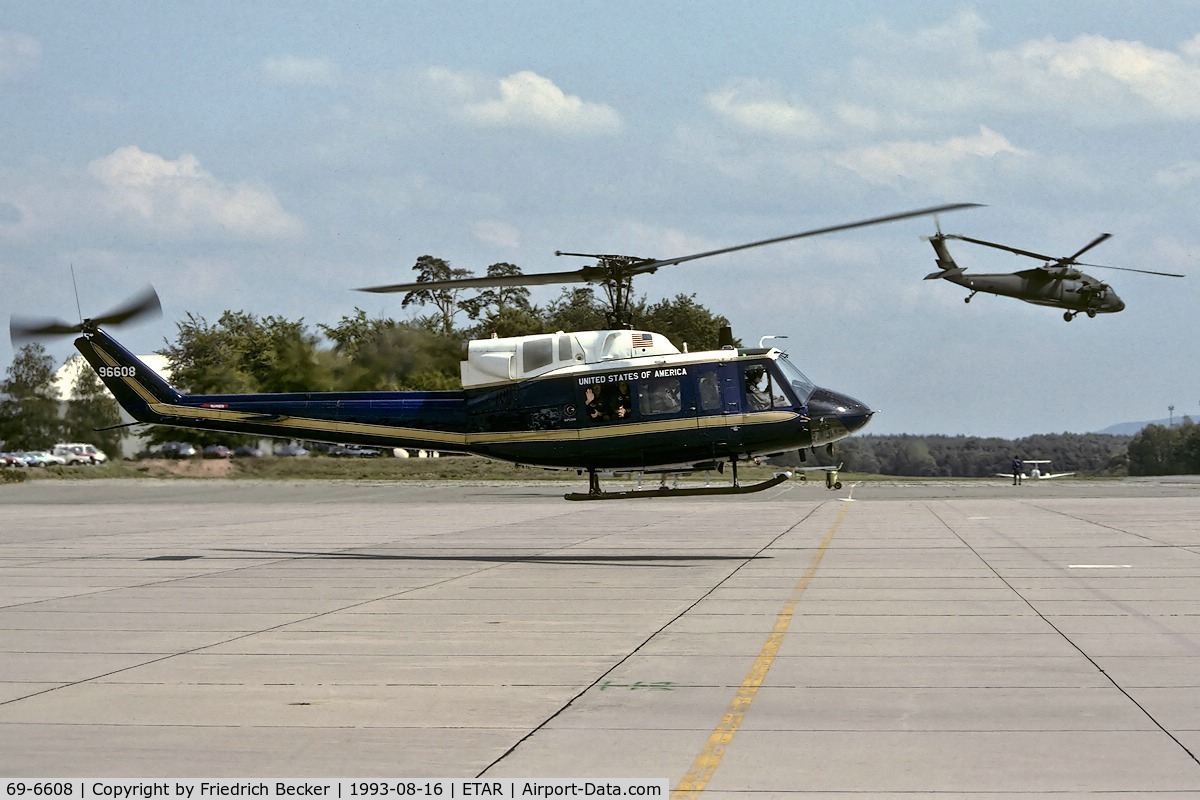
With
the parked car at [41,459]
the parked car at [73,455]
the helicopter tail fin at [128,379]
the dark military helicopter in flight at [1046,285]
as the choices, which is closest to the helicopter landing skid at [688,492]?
the helicopter tail fin at [128,379]

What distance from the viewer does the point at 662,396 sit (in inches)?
859

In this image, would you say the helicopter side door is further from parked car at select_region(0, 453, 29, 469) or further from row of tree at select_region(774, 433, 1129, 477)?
parked car at select_region(0, 453, 29, 469)

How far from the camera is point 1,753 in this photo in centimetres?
819

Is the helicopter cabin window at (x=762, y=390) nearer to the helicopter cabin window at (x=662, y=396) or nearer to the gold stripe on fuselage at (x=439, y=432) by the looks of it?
the gold stripe on fuselage at (x=439, y=432)

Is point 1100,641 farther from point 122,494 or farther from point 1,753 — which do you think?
point 122,494

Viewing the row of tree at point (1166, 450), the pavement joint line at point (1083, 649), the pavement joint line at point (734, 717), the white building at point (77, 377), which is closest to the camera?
the pavement joint line at point (734, 717)

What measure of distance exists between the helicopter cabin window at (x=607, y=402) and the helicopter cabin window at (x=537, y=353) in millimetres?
926

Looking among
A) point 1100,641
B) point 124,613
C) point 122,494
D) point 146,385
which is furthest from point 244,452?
point 1100,641

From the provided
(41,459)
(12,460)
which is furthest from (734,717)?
(41,459)

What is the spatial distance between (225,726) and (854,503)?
3526 centimetres

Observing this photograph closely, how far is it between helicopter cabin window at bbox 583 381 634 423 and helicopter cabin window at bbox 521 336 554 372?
3.04 feet

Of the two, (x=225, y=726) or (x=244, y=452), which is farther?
(x=244, y=452)

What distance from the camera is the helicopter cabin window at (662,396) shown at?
21797mm
